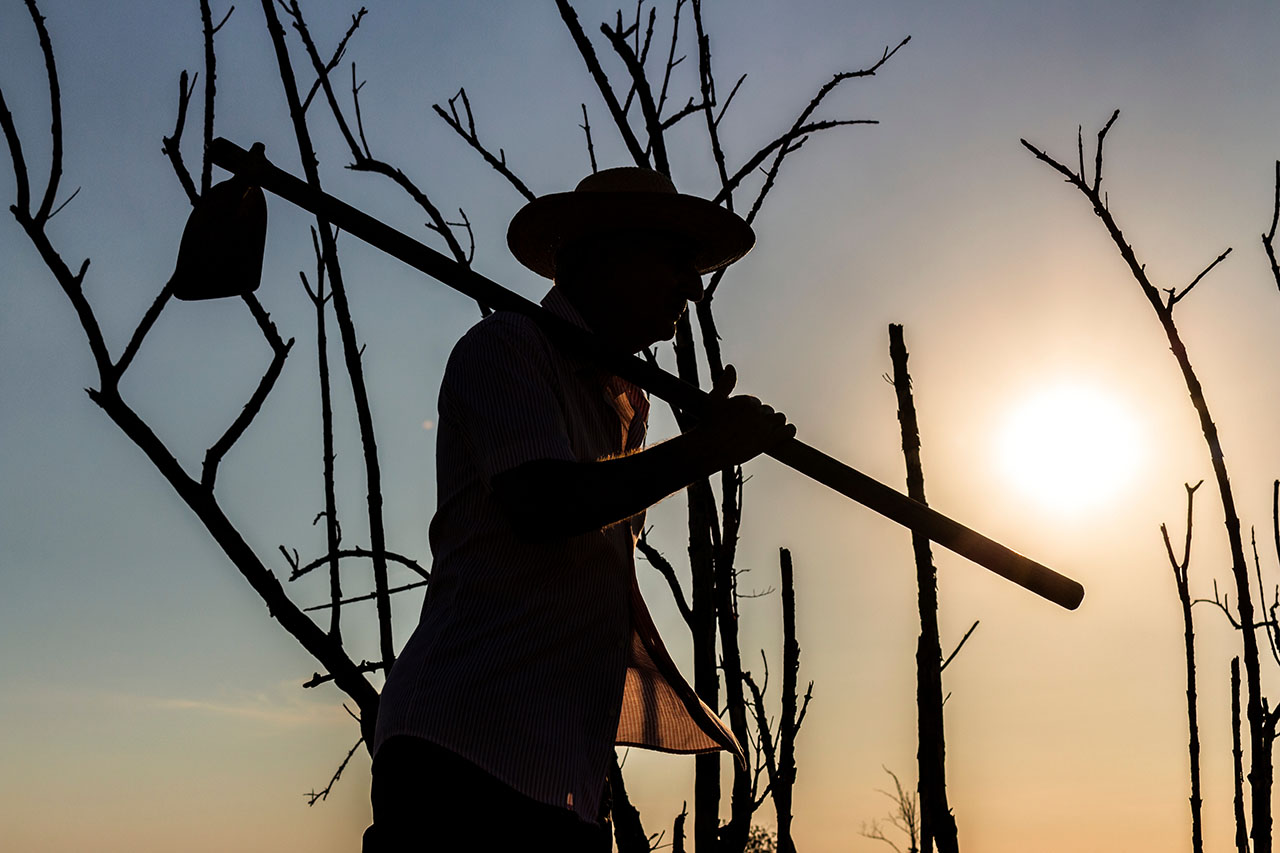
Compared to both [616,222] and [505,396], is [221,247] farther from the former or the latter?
[616,222]

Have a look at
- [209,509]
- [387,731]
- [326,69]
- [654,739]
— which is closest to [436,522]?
[387,731]

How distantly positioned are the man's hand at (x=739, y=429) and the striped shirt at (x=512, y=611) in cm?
28

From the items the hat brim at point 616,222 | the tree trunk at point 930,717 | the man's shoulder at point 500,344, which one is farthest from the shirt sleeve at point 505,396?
the tree trunk at point 930,717

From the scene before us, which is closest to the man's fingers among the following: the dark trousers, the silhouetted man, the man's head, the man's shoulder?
the silhouetted man

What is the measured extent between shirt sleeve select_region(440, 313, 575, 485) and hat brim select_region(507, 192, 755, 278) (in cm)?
42

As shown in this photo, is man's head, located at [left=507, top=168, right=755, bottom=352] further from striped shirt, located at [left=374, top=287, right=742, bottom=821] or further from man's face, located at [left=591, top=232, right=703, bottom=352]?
striped shirt, located at [left=374, top=287, right=742, bottom=821]

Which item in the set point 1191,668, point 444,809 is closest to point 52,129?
point 444,809

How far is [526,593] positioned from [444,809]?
0.39m

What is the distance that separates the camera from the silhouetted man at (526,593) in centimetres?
187

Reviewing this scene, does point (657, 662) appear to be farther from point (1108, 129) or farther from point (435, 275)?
point (1108, 129)

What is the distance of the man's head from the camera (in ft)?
8.10

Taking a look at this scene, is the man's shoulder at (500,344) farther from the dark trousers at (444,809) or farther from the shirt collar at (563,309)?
the dark trousers at (444,809)

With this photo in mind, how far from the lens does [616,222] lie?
2.55 m

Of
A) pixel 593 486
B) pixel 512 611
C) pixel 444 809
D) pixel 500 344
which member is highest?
pixel 500 344
